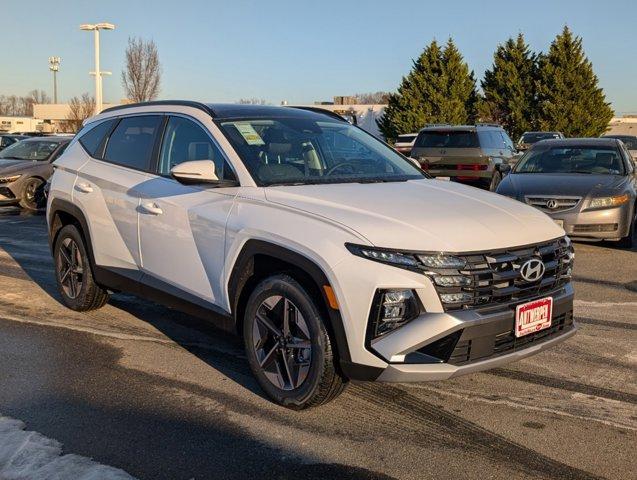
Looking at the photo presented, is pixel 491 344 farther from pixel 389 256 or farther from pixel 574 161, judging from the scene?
pixel 574 161

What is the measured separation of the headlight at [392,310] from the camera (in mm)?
3377

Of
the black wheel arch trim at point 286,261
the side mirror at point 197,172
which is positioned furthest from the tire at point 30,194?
the black wheel arch trim at point 286,261

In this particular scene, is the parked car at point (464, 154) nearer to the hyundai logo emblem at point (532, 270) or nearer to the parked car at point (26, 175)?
the parked car at point (26, 175)

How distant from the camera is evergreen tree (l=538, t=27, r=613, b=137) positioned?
140 ft

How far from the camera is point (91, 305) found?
238 inches

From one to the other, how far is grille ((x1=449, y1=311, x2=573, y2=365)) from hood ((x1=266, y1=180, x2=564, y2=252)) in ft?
1.51

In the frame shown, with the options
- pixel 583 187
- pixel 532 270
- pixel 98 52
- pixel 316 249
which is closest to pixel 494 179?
pixel 583 187

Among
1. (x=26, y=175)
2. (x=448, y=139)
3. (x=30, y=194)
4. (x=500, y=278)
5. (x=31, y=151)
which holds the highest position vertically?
(x=448, y=139)

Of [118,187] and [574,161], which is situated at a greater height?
[574,161]

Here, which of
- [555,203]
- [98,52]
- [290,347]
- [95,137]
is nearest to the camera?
[290,347]

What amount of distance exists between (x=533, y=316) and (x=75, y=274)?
409 centimetres

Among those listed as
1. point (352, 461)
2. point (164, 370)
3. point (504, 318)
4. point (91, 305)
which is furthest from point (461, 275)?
point (91, 305)

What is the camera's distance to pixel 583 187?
30.3 feet

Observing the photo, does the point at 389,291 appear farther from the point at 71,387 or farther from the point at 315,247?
the point at 71,387
